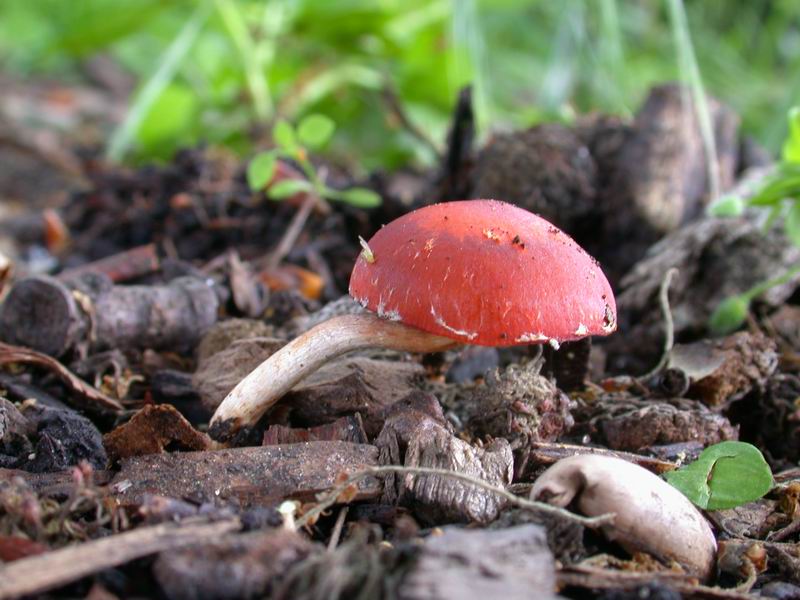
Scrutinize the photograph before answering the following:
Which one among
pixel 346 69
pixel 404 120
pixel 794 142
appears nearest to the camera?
pixel 794 142

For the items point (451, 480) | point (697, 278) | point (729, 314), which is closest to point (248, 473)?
point (451, 480)

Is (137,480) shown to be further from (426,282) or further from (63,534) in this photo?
(426,282)

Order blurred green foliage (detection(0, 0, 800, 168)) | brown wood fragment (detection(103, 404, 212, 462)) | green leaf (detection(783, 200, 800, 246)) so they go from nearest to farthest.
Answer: brown wood fragment (detection(103, 404, 212, 462)) < green leaf (detection(783, 200, 800, 246)) < blurred green foliage (detection(0, 0, 800, 168))

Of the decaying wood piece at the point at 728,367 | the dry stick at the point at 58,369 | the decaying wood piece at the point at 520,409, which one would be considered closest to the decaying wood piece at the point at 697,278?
the decaying wood piece at the point at 728,367

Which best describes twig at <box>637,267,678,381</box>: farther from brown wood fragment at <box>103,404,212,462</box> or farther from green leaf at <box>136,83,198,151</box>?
green leaf at <box>136,83,198,151</box>

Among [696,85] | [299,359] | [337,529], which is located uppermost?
[696,85]

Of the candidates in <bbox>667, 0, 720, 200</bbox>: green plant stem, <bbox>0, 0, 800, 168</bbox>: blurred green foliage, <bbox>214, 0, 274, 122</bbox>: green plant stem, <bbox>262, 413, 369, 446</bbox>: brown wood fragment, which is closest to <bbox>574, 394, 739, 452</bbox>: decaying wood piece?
<bbox>262, 413, 369, 446</bbox>: brown wood fragment

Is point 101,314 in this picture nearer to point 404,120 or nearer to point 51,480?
point 51,480
